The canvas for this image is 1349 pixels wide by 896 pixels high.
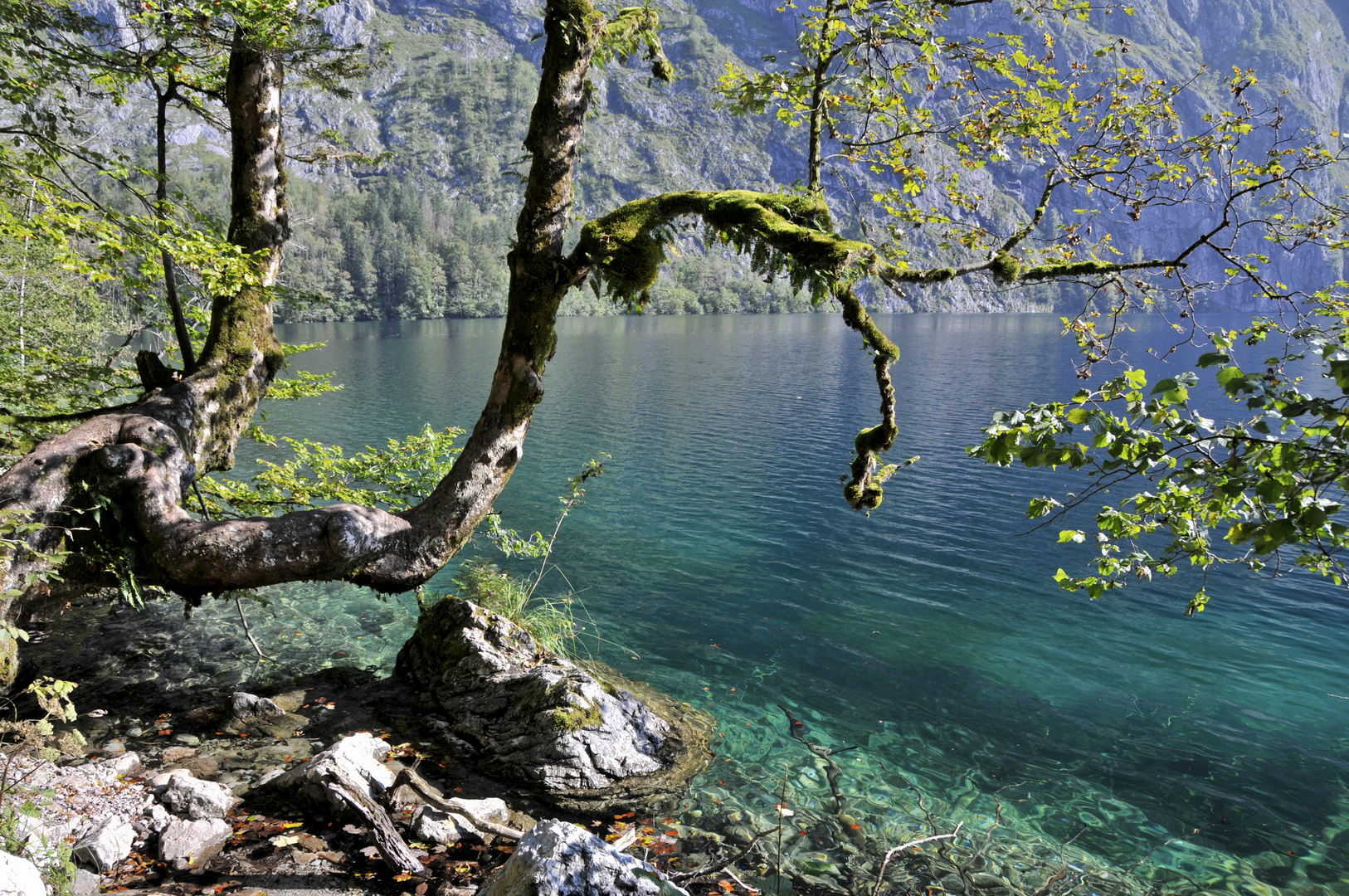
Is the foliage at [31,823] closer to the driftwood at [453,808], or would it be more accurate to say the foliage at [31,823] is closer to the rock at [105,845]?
the rock at [105,845]

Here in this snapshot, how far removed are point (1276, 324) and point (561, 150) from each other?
492cm

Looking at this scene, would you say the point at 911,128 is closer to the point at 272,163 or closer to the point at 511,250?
the point at 511,250

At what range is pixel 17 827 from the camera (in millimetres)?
4207

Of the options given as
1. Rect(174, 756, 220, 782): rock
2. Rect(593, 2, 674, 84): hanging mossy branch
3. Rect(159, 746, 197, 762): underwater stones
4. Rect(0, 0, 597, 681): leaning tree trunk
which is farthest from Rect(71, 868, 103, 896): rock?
Rect(593, 2, 674, 84): hanging mossy branch

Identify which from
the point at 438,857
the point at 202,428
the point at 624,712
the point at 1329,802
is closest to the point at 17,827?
the point at 438,857

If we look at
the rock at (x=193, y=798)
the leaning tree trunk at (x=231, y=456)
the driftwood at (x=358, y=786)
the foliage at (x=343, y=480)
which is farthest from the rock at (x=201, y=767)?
the foliage at (x=343, y=480)

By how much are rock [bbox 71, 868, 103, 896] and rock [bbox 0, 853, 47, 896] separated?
921 mm

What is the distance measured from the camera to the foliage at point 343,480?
363 inches

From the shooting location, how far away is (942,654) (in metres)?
12.9

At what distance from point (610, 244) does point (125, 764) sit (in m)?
6.22

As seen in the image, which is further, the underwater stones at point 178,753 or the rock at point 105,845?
the underwater stones at point 178,753

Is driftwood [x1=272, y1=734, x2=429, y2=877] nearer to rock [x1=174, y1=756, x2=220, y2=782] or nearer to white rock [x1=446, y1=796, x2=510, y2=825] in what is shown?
white rock [x1=446, y1=796, x2=510, y2=825]

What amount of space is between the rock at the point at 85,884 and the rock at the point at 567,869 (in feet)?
7.64

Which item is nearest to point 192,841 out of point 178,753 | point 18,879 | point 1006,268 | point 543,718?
point 18,879
